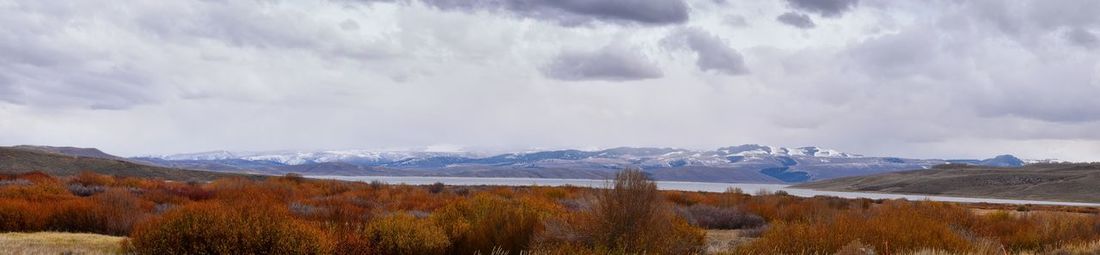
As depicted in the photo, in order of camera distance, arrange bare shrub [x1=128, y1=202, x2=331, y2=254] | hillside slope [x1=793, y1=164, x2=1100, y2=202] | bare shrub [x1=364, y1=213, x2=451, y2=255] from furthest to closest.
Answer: hillside slope [x1=793, y1=164, x2=1100, y2=202]
bare shrub [x1=364, y1=213, x2=451, y2=255]
bare shrub [x1=128, y1=202, x2=331, y2=254]

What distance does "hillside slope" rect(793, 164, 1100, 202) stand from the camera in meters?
111

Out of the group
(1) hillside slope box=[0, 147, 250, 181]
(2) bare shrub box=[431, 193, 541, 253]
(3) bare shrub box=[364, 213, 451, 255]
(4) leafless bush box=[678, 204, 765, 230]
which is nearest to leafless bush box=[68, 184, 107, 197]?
(2) bare shrub box=[431, 193, 541, 253]

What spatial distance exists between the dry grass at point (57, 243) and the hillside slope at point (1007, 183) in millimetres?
117471

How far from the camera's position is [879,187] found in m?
152

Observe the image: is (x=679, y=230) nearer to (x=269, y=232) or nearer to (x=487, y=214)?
(x=487, y=214)

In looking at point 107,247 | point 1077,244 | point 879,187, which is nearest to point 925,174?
point 879,187

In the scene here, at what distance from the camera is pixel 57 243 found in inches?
457

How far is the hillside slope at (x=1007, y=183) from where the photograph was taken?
11106 cm

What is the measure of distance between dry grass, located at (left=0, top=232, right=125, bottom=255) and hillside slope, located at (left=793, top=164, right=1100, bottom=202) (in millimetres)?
117471

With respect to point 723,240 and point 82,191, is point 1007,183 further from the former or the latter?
point 82,191

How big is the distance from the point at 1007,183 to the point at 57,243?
5651 inches

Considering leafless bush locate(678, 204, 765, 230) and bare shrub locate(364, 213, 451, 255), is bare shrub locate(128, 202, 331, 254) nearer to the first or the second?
bare shrub locate(364, 213, 451, 255)

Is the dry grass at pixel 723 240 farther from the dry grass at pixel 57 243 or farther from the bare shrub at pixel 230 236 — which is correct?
the dry grass at pixel 57 243

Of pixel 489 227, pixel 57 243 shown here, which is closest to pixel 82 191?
pixel 57 243
